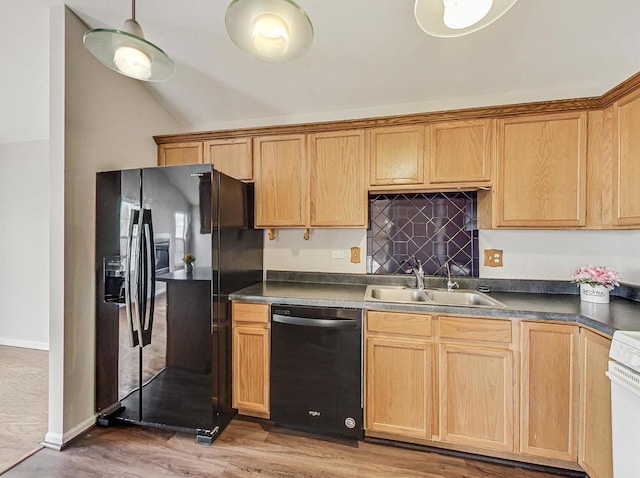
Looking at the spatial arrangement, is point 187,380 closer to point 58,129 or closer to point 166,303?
point 166,303

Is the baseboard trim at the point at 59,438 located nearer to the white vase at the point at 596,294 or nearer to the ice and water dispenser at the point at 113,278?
the ice and water dispenser at the point at 113,278

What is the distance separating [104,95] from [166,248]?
4.19 feet

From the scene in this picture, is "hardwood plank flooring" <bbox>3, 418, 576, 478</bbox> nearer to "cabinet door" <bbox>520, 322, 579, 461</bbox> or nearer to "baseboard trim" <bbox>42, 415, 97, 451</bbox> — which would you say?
"baseboard trim" <bbox>42, 415, 97, 451</bbox>

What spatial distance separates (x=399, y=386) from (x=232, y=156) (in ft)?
7.13

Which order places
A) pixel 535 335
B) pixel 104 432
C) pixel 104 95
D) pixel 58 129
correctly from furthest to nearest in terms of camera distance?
pixel 104 95 < pixel 104 432 < pixel 58 129 < pixel 535 335

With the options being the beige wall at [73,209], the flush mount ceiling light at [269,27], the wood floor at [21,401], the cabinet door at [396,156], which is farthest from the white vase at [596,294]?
the wood floor at [21,401]

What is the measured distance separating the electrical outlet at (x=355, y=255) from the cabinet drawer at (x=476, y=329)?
950 mm

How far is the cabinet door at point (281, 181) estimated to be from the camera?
242 cm

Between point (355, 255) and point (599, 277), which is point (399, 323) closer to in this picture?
point (355, 255)

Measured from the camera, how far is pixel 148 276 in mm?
1957

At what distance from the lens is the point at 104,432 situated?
2.06m

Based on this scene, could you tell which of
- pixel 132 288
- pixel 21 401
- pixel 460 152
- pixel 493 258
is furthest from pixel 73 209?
pixel 493 258

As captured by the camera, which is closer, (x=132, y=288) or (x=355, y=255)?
(x=132, y=288)

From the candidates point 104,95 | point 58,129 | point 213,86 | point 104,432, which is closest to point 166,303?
point 104,432
